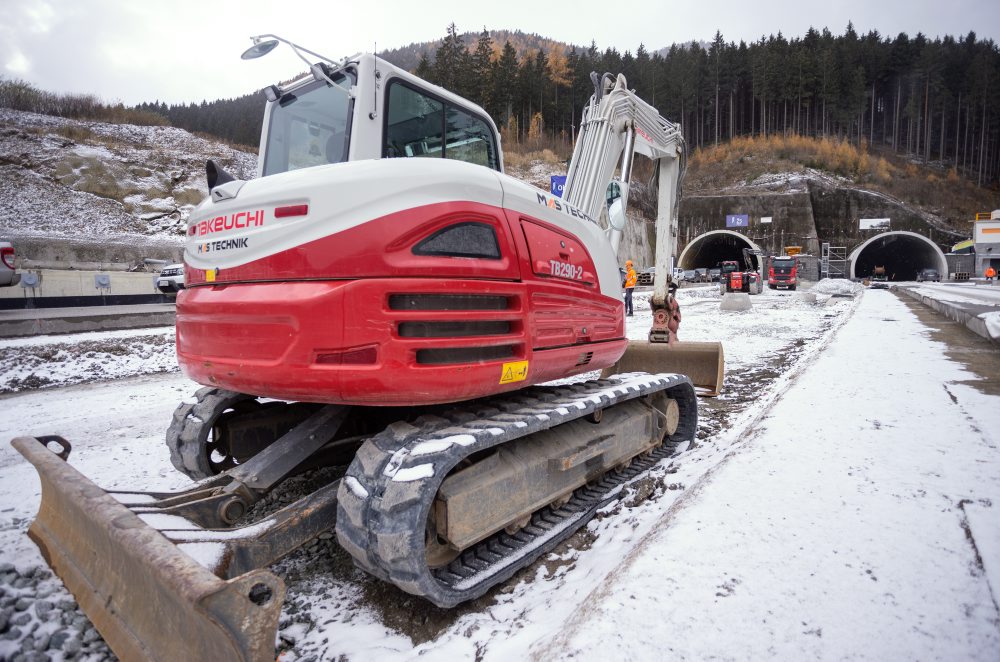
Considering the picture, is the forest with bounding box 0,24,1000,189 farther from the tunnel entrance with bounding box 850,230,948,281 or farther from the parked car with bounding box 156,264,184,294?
the parked car with bounding box 156,264,184,294

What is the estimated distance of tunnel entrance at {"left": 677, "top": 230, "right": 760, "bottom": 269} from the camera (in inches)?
→ 1919

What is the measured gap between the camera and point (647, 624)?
1883 millimetres

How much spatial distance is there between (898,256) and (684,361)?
69.0m

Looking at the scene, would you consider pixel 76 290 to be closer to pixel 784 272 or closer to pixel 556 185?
pixel 556 185

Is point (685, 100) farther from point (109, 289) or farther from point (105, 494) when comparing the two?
point (105, 494)

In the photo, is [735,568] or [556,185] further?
[556,185]

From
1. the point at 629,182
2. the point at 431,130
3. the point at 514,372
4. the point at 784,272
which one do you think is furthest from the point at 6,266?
the point at 784,272

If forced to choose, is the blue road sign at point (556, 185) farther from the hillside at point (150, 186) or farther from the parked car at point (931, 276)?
the parked car at point (931, 276)

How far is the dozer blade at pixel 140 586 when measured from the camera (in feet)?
4.85

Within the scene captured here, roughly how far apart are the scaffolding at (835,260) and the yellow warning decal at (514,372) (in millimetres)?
56340

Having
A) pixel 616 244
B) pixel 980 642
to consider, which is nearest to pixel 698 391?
pixel 616 244

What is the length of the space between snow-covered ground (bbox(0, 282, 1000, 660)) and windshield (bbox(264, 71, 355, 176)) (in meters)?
2.29

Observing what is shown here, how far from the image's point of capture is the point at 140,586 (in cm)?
184

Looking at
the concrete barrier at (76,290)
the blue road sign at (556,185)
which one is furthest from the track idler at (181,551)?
the concrete barrier at (76,290)
